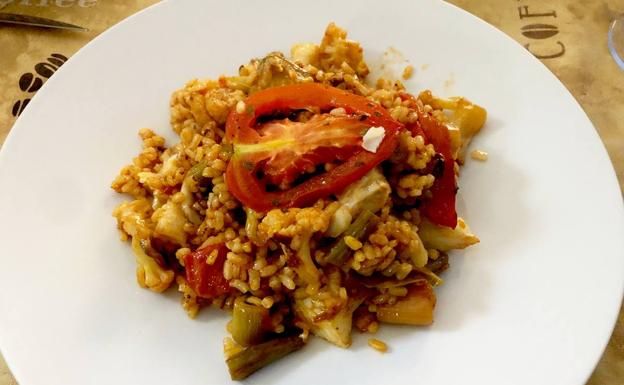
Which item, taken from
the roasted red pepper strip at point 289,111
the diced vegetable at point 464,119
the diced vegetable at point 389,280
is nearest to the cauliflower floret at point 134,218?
the roasted red pepper strip at point 289,111

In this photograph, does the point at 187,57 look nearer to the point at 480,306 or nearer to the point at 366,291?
the point at 366,291

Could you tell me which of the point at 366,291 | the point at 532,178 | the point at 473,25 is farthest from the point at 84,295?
the point at 473,25

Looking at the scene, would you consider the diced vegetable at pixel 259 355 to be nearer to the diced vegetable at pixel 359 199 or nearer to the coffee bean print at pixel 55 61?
the diced vegetable at pixel 359 199

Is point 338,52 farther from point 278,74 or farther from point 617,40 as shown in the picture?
point 617,40

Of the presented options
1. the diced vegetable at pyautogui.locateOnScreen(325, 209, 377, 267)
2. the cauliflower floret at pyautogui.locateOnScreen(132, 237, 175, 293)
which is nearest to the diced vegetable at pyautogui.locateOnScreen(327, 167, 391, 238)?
the diced vegetable at pyautogui.locateOnScreen(325, 209, 377, 267)

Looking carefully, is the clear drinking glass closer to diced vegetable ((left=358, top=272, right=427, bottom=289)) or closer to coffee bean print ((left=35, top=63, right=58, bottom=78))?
diced vegetable ((left=358, top=272, right=427, bottom=289))
